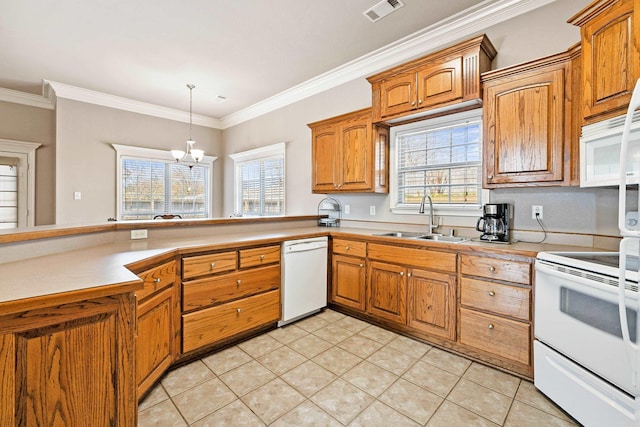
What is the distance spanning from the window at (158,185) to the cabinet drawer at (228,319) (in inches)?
115

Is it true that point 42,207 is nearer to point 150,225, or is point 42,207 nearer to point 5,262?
point 150,225

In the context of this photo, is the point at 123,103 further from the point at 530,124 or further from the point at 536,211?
the point at 536,211

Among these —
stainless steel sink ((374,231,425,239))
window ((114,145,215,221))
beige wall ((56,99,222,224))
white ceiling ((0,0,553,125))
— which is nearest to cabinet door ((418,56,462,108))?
white ceiling ((0,0,553,125))

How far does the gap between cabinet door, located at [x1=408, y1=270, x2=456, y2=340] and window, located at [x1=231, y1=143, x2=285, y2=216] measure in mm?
2908

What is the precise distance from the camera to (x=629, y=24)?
1.53 metres

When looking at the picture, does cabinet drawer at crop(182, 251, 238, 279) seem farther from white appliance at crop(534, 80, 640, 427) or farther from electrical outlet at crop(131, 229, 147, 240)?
white appliance at crop(534, 80, 640, 427)

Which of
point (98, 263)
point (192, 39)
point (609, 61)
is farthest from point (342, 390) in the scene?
point (192, 39)

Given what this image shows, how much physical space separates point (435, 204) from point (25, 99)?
20.6ft

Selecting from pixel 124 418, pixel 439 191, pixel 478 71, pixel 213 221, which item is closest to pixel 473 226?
pixel 439 191

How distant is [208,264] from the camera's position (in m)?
2.24

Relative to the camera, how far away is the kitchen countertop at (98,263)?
3.48 ft

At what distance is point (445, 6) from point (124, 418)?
11.8 ft

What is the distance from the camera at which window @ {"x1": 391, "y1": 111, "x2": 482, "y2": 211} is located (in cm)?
281

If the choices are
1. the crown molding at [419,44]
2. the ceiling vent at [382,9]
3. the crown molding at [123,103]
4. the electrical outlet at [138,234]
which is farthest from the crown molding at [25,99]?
the ceiling vent at [382,9]
